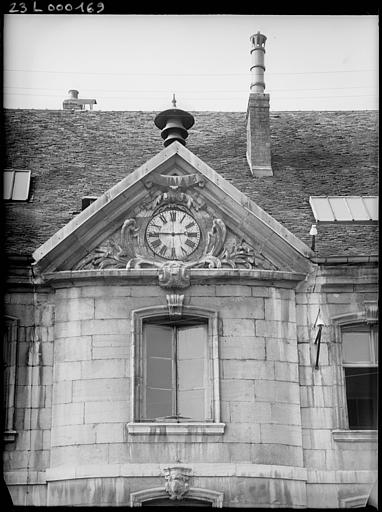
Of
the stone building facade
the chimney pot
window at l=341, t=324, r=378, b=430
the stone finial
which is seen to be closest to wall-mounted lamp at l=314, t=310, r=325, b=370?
the stone building facade

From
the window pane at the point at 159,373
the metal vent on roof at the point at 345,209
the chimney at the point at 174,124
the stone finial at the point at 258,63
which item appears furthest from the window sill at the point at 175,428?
the stone finial at the point at 258,63

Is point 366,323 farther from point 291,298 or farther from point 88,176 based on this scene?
point 88,176

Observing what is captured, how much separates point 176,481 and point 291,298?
406 cm

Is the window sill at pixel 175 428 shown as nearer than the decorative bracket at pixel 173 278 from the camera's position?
Yes

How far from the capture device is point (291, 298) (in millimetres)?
23359

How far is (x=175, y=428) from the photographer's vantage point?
2205 cm

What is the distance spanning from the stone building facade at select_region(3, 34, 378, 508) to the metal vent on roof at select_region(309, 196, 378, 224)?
23 centimetres

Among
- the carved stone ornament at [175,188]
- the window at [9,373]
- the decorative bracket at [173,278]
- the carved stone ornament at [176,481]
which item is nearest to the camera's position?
the carved stone ornament at [176,481]

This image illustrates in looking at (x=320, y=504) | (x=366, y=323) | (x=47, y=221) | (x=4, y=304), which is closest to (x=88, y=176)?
Result: (x=47, y=221)

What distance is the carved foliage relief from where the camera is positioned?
76.2 ft

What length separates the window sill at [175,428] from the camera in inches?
866

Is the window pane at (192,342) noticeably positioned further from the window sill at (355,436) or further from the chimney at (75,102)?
the chimney at (75,102)

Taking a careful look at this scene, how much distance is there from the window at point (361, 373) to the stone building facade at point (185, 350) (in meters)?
0.03

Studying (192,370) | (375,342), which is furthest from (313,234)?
(192,370)
